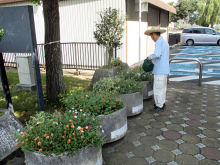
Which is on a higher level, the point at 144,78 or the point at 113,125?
the point at 144,78

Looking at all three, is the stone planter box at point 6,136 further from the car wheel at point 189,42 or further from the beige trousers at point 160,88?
the car wheel at point 189,42

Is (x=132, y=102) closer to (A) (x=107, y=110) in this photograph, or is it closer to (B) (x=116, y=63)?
(A) (x=107, y=110)

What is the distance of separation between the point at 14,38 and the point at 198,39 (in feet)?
71.5

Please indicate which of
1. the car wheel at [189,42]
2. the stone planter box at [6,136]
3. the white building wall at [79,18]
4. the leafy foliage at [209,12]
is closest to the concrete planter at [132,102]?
the stone planter box at [6,136]

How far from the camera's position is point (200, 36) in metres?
21.2

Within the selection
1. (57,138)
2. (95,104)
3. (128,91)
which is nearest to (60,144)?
(57,138)

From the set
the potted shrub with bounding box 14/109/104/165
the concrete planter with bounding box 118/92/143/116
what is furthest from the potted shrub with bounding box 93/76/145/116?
the potted shrub with bounding box 14/109/104/165

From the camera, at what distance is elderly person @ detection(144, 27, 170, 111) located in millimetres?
4336

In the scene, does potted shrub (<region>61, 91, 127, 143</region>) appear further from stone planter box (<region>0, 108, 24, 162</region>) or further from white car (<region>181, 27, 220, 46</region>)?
white car (<region>181, 27, 220, 46</region>)

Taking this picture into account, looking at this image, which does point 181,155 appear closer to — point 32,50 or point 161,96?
point 161,96

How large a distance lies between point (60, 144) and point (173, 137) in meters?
2.23

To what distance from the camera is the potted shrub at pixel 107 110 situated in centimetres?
311

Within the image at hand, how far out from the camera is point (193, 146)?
3.25 m

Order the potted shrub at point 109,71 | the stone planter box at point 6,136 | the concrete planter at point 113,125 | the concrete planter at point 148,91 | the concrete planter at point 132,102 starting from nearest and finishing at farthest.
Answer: the stone planter box at point 6,136 → the concrete planter at point 113,125 → the concrete planter at point 132,102 → the concrete planter at point 148,91 → the potted shrub at point 109,71
